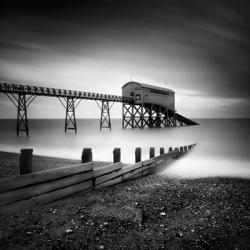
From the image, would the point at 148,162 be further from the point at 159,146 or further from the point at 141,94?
the point at 141,94

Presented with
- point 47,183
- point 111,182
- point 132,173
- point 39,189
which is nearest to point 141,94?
point 132,173

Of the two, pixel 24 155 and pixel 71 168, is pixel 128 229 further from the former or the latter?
pixel 24 155

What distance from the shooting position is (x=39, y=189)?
3859mm

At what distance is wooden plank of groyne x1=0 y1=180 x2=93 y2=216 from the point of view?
3387mm

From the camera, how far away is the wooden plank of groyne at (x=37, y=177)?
3327mm

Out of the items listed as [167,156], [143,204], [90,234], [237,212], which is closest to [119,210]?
[143,204]

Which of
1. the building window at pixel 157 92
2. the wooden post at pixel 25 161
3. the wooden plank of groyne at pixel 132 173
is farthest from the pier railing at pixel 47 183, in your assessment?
the building window at pixel 157 92

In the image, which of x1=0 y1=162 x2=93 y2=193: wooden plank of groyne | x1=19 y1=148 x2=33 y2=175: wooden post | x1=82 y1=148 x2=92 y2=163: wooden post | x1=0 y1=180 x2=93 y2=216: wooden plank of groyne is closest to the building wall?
x1=82 y1=148 x2=92 y2=163: wooden post

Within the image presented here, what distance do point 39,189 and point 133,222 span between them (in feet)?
5.89

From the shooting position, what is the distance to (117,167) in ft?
20.1

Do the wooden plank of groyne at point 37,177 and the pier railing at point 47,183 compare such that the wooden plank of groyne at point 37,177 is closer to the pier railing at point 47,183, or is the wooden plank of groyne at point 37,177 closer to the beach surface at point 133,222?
the pier railing at point 47,183

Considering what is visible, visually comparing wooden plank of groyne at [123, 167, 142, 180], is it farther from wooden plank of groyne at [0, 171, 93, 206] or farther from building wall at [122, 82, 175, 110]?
building wall at [122, 82, 175, 110]

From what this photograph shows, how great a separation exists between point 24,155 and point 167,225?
9.16ft

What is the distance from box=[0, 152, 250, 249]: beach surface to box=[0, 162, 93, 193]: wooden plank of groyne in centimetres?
53
